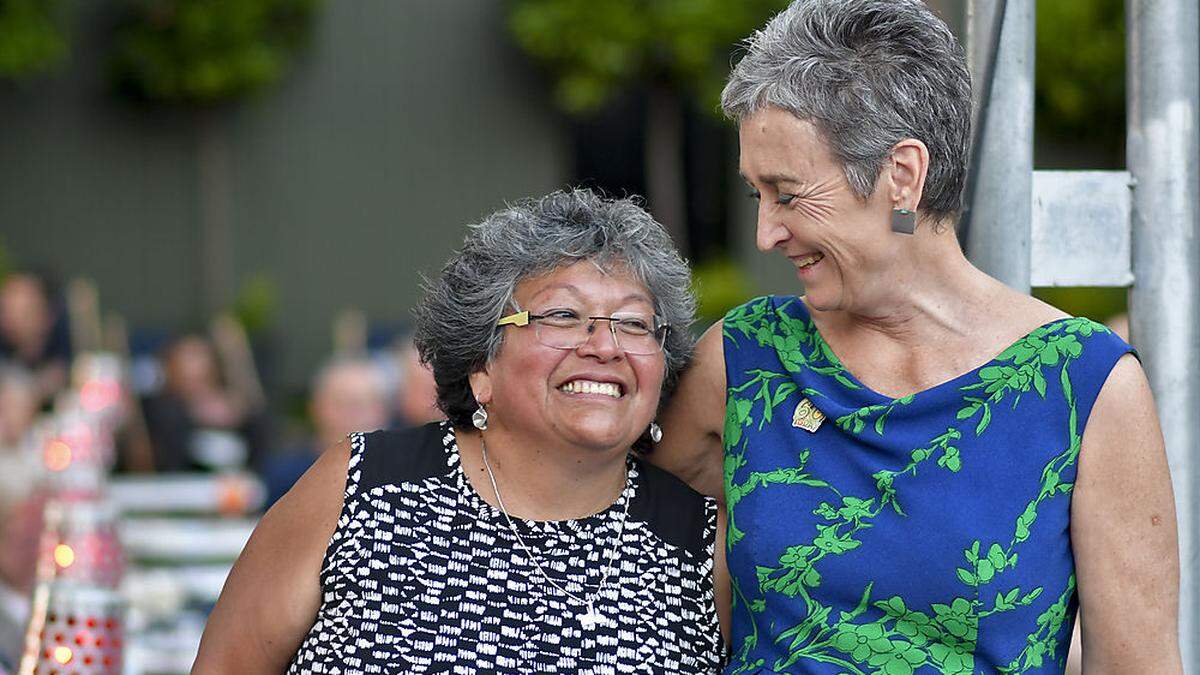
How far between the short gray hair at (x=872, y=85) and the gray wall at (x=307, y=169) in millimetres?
10887

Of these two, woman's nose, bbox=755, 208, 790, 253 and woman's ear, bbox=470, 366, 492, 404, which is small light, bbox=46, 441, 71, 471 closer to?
woman's ear, bbox=470, 366, 492, 404

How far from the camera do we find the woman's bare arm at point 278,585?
258 centimetres

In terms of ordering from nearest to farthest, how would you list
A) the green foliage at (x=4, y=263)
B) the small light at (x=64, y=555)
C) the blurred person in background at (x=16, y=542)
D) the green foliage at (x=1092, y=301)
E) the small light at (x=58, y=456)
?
the small light at (x=64, y=555), the blurred person in background at (x=16, y=542), the small light at (x=58, y=456), the green foliage at (x=4, y=263), the green foliage at (x=1092, y=301)

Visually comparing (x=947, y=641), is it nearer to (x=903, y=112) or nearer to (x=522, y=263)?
(x=903, y=112)

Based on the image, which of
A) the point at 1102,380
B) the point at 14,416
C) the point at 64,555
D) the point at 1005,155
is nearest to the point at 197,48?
the point at 14,416

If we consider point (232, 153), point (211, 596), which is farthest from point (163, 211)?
point (211, 596)

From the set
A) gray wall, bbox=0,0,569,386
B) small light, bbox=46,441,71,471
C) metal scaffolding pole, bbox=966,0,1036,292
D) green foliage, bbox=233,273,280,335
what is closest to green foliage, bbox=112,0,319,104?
gray wall, bbox=0,0,569,386

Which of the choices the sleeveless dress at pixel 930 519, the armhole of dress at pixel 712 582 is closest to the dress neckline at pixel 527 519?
the armhole of dress at pixel 712 582

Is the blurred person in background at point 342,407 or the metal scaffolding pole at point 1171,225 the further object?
the blurred person in background at point 342,407

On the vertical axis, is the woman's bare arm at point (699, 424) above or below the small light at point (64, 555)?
above

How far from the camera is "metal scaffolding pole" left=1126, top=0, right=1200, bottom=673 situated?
98.1 inches

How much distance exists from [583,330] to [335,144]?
11174mm

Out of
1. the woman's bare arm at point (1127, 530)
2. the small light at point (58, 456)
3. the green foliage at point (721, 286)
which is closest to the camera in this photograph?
the woman's bare arm at point (1127, 530)

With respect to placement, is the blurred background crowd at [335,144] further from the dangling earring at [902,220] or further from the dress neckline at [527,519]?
the dangling earring at [902,220]
